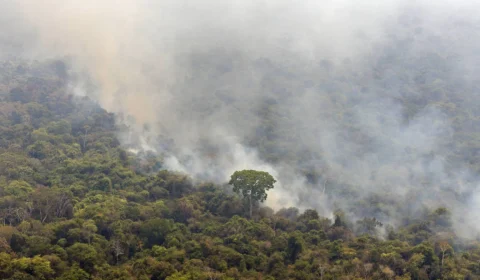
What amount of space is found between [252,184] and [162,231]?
36.8 ft

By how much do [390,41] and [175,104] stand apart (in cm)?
4299

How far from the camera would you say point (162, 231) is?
146 ft

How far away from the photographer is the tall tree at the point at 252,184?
2062 inches

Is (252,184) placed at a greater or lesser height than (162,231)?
greater

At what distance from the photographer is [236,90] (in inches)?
3420

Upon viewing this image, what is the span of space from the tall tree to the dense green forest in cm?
60

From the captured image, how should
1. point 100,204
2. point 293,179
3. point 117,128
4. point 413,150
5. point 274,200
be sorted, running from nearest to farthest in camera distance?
1. point 100,204
2. point 274,200
3. point 293,179
4. point 413,150
5. point 117,128

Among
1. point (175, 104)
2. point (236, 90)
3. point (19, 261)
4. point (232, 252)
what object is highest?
point (236, 90)

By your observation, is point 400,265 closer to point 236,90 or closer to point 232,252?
point 232,252

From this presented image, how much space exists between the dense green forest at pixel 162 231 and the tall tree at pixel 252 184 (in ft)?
1.97

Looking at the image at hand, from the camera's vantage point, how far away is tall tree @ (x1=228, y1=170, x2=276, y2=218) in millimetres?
52375

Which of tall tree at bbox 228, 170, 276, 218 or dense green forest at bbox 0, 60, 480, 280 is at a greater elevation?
tall tree at bbox 228, 170, 276, 218

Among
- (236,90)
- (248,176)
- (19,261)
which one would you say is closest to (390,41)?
(236,90)

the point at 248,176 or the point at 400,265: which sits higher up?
the point at 248,176
